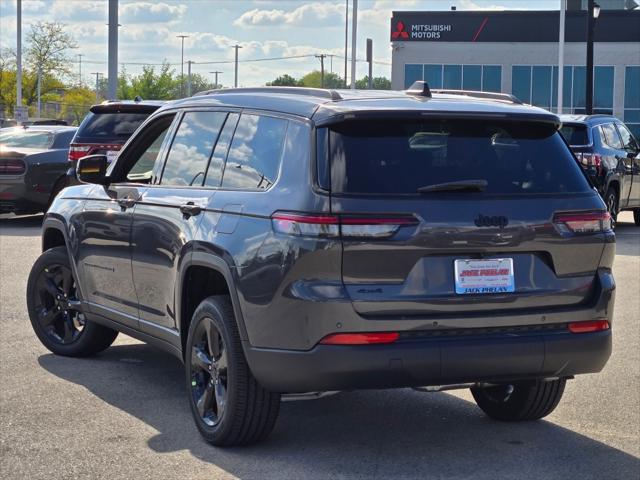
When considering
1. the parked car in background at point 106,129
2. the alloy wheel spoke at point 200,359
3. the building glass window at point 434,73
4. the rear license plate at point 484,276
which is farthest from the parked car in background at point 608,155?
the building glass window at point 434,73

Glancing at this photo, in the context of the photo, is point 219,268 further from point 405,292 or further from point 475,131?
point 475,131

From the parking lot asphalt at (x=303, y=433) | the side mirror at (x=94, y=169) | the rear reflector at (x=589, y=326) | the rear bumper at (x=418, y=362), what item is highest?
the side mirror at (x=94, y=169)

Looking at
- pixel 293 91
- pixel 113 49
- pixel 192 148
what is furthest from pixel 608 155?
pixel 113 49

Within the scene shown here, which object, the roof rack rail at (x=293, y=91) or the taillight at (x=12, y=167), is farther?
the taillight at (x=12, y=167)

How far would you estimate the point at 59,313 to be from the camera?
8.50m

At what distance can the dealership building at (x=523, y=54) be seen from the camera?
5994cm

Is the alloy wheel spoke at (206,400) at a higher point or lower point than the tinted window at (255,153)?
lower

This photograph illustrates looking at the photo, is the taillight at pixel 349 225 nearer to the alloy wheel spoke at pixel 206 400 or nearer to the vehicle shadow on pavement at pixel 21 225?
the alloy wheel spoke at pixel 206 400

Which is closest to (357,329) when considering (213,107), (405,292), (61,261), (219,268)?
(405,292)

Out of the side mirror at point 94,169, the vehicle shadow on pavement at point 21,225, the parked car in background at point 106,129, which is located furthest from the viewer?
the vehicle shadow on pavement at point 21,225

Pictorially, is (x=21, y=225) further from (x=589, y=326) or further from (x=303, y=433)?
(x=589, y=326)

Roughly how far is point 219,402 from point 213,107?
1688 millimetres

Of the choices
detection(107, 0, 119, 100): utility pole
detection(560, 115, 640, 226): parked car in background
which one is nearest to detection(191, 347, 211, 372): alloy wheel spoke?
detection(560, 115, 640, 226): parked car in background

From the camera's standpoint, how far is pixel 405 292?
5391 mm
